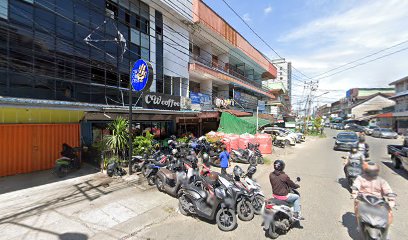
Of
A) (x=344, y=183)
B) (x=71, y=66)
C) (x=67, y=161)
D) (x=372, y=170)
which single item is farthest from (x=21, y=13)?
(x=344, y=183)

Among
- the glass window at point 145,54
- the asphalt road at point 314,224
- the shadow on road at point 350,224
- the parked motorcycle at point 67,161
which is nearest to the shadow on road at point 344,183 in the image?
the asphalt road at point 314,224

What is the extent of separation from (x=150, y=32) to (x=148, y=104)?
6111mm

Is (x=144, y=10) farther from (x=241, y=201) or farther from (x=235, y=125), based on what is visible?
(x=241, y=201)

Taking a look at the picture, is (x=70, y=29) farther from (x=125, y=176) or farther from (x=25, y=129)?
(x=125, y=176)

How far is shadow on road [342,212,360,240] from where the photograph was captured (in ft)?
15.4

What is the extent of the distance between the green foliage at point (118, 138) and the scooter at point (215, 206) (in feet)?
16.8

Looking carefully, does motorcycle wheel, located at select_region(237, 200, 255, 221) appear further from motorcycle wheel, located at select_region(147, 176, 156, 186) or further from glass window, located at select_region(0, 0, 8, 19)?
glass window, located at select_region(0, 0, 8, 19)

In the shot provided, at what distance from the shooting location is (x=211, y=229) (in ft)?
16.6

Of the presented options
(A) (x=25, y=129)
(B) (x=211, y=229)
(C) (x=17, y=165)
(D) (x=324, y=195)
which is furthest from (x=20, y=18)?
(D) (x=324, y=195)

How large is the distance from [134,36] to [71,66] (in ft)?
15.2

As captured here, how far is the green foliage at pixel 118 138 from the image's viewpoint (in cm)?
944

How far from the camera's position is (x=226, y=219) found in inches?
198

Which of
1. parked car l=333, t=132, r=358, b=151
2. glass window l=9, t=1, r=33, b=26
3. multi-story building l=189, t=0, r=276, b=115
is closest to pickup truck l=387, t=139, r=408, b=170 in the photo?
parked car l=333, t=132, r=358, b=151

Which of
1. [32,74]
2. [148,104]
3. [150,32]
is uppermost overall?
[150,32]
